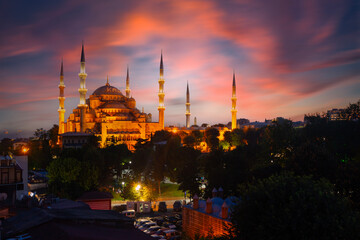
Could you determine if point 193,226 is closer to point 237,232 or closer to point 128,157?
point 237,232

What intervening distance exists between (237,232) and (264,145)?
2473 centimetres

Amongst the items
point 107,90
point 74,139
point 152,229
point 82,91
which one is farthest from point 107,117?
point 152,229

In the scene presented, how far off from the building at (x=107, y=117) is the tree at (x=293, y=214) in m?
54.2

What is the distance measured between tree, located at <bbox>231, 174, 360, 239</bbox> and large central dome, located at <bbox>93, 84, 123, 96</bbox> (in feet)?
236

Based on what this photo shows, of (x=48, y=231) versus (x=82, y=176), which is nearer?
(x=48, y=231)

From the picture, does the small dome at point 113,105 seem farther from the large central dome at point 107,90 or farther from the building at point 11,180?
the building at point 11,180

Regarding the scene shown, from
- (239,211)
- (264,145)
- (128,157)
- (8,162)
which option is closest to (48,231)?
(239,211)

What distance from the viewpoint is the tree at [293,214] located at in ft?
32.6

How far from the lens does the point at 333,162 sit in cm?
2106

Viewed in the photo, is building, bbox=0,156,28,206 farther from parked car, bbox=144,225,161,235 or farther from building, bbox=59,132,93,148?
building, bbox=59,132,93,148

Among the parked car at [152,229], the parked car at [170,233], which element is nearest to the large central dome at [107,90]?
the parked car at [152,229]

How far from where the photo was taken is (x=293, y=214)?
1020 centimetres

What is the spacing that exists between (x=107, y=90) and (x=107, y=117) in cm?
1111

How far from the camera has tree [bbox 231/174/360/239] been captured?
9.94 metres
